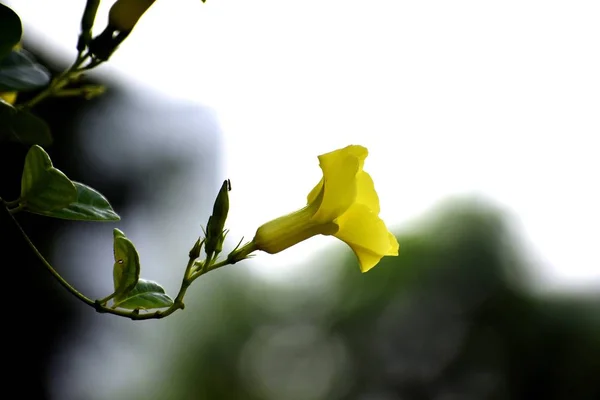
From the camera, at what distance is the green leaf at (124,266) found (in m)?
0.56

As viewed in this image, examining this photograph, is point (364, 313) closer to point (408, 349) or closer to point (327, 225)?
point (408, 349)

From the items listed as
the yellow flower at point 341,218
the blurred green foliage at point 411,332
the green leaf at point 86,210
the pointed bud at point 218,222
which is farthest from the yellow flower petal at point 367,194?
the blurred green foliage at point 411,332

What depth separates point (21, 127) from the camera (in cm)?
59

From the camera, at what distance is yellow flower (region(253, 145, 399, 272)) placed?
0.62 meters

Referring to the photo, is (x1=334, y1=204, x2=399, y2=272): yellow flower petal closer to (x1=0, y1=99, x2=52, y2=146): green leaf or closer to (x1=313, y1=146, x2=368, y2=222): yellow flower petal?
(x1=313, y1=146, x2=368, y2=222): yellow flower petal

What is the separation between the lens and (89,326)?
5.27 m

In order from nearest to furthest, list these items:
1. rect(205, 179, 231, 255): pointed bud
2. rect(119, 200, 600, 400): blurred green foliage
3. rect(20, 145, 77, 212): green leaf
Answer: rect(20, 145, 77, 212): green leaf
rect(205, 179, 231, 255): pointed bud
rect(119, 200, 600, 400): blurred green foliage

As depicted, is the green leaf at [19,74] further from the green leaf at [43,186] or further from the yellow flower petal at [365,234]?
the yellow flower petal at [365,234]

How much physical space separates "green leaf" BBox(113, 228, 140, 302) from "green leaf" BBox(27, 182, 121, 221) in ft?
0.07

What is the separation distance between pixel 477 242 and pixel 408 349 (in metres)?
2.38

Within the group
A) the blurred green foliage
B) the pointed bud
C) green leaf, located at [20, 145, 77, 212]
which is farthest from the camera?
the blurred green foliage

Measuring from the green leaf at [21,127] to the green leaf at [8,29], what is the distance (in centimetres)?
5

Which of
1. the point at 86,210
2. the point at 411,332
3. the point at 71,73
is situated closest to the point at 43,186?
the point at 86,210

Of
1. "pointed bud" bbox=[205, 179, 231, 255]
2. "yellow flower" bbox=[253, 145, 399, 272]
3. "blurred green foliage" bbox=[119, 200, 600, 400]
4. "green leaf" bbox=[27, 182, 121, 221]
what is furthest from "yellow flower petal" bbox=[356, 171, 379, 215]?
"blurred green foliage" bbox=[119, 200, 600, 400]
